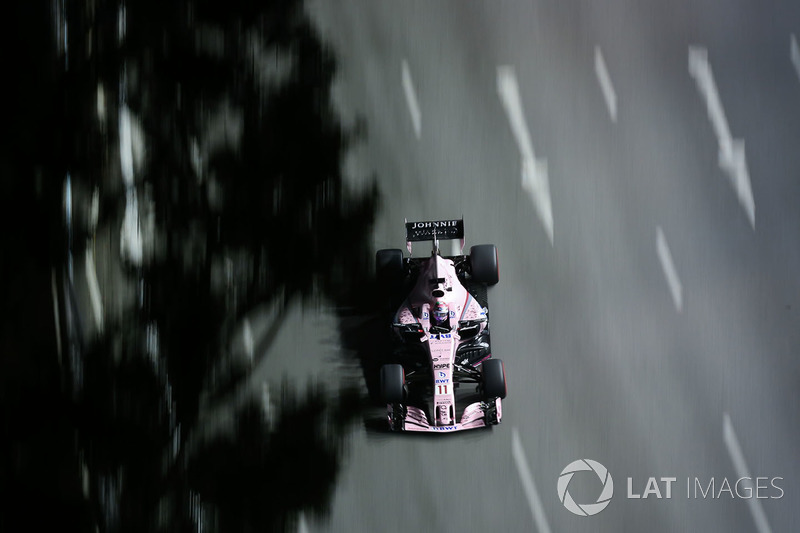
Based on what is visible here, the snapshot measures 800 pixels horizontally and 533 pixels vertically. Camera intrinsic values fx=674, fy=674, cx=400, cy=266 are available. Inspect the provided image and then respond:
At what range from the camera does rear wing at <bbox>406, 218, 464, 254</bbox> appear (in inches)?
130

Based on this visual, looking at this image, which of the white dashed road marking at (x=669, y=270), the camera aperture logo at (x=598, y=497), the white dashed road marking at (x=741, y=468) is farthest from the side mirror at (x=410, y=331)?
the white dashed road marking at (x=741, y=468)

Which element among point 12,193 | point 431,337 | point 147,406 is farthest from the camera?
point 12,193

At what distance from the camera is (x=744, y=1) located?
11.7 feet

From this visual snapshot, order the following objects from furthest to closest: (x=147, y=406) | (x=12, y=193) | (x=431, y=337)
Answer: (x=12, y=193), (x=147, y=406), (x=431, y=337)

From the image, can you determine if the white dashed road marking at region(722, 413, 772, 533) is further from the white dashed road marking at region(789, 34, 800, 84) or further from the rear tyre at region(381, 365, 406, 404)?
the white dashed road marking at region(789, 34, 800, 84)

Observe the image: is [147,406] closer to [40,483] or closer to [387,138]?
[40,483]

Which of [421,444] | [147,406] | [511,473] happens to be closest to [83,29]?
[147,406]

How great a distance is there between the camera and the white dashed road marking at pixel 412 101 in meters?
3.62

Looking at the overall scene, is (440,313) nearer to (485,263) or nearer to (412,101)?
(485,263)

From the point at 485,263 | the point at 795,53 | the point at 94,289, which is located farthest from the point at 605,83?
the point at 94,289

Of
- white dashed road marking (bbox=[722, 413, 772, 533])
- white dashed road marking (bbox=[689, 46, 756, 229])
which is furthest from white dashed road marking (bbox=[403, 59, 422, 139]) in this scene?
white dashed road marking (bbox=[722, 413, 772, 533])

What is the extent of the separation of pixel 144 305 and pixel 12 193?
1.01 metres

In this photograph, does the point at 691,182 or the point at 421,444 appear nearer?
the point at 421,444

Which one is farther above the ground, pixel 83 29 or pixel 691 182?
pixel 83 29
